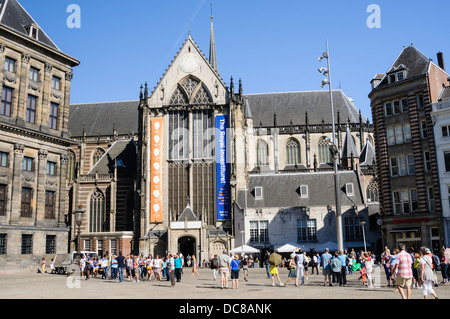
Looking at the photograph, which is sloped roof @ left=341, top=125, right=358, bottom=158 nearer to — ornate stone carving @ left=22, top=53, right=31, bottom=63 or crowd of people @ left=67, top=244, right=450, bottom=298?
crowd of people @ left=67, top=244, right=450, bottom=298

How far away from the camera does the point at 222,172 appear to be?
160 feet

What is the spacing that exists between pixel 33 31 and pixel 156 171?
1880 cm

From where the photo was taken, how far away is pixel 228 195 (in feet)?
159

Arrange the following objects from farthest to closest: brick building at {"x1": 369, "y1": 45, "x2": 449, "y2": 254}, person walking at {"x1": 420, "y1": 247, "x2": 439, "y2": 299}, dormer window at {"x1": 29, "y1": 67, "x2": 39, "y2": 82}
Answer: dormer window at {"x1": 29, "y1": 67, "x2": 39, "y2": 82}, brick building at {"x1": 369, "y1": 45, "x2": 449, "y2": 254}, person walking at {"x1": 420, "y1": 247, "x2": 439, "y2": 299}

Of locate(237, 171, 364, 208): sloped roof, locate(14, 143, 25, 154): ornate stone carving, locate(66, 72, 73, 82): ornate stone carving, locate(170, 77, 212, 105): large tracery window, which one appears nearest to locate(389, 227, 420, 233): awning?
locate(237, 171, 364, 208): sloped roof

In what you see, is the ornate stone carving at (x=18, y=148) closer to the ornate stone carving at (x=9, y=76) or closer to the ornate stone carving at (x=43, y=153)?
the ornate stone carving at (x=43, y=153)

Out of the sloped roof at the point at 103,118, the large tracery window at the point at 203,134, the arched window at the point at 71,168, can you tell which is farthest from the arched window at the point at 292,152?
the arched window at the point at 71,168

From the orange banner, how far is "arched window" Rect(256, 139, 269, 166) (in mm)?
18135

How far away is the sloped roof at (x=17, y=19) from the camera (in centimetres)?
3613

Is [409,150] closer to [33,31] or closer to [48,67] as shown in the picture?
[48,67]

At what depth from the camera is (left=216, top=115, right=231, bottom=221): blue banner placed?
48062 mm
